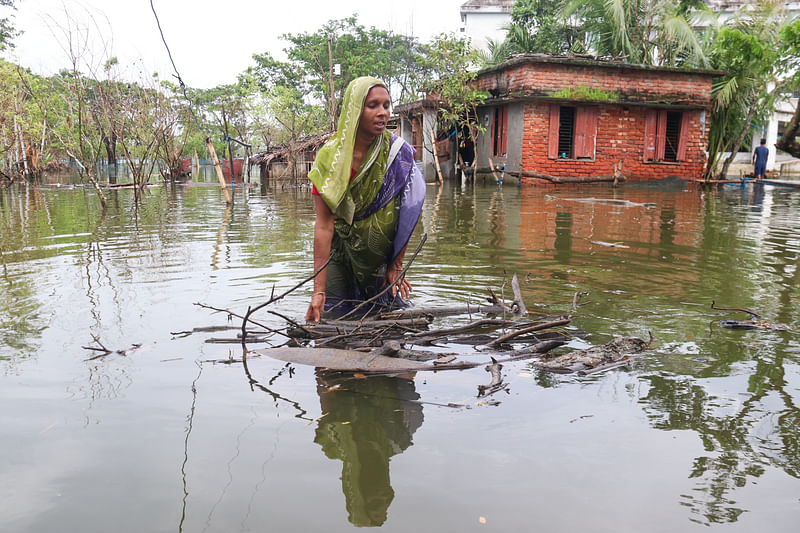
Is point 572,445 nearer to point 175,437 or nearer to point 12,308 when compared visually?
point 175,437

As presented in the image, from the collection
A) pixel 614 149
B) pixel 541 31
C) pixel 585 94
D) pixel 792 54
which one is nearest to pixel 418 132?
pixel 585 94

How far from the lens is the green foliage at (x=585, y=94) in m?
18.2

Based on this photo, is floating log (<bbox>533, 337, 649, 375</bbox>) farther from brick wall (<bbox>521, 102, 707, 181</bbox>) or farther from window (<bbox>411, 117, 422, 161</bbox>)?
window (<bbox>411, 117, 422, 161</bbox>)

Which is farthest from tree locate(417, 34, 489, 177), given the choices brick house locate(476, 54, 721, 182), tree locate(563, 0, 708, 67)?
tree locate(563, 0, 708, 67)

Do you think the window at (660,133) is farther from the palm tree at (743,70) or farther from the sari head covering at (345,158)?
the sari head covering at (345,158)

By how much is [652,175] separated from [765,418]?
19.0 meters

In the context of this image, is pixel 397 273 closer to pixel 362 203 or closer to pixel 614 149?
pixel 362 203

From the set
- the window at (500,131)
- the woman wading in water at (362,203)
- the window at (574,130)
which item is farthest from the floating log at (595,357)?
the window at (500,131)

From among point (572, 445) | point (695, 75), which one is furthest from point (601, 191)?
point (572, 445)

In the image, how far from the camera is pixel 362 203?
3732mm

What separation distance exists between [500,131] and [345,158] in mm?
17744

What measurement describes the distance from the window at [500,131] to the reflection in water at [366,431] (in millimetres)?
17739

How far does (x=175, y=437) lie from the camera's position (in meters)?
2.45

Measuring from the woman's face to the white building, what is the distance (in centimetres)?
3518
